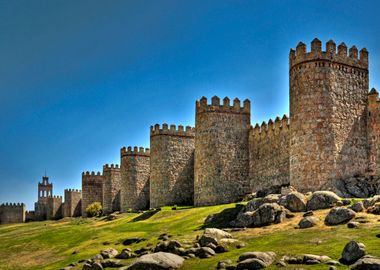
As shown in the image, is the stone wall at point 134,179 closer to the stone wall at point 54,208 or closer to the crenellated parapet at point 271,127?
the crenellated parapet at point 271,127

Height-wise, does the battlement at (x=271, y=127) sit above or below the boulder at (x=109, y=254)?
above

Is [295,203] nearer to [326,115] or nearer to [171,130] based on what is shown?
[326,115]

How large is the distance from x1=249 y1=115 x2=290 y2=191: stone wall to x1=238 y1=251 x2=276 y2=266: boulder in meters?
25.1

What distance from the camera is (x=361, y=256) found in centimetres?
2205

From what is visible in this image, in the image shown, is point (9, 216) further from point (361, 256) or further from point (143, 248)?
point (361, 256)

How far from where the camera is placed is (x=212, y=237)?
2958cm

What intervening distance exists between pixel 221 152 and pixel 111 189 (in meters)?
37.0

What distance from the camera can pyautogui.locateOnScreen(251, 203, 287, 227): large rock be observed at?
109ft

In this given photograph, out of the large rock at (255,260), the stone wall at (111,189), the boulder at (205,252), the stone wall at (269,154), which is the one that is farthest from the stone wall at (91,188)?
the large rock at (255,260)

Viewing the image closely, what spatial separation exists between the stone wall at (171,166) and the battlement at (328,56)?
91.7 ft

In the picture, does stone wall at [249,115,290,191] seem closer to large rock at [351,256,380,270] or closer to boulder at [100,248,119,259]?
boulder at [100,248,119,259]

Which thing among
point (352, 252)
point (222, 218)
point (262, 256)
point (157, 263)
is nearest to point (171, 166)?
point (222, 218)

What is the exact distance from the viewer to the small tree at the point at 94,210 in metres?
91.8

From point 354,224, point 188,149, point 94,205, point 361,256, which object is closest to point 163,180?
point 188,149
